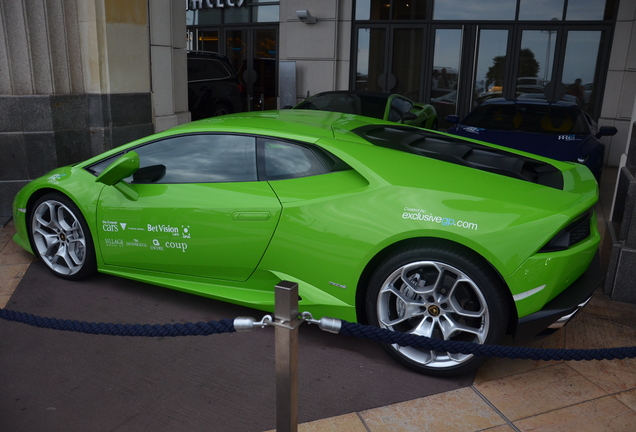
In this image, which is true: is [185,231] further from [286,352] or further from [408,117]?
[408,117]

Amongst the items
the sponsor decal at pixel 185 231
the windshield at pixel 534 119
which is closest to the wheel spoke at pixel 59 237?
the sponsor decal at pixel 185 231

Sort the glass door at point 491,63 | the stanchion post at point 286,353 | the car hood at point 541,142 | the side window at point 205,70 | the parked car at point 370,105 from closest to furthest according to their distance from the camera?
the stanchion post at point 286,353
the car hood at point 541,142
the parked car at point 370,105
the side window at point 205,70
the glass door at point 491,63

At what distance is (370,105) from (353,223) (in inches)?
254

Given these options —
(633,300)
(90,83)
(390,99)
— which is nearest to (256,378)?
(633,300)

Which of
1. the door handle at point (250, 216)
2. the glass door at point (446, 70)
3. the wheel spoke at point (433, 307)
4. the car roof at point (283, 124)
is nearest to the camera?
the wheel spoke at point (433, 307)

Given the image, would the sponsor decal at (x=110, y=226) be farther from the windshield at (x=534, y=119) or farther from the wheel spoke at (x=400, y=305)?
the windshield at (x=534, y=119)

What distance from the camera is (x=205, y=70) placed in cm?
1179

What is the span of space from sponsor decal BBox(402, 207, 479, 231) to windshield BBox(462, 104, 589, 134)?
5259 mm

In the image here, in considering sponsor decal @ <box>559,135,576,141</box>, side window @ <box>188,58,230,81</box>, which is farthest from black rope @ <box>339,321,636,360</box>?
side window @ <box>188,58,230,81</box>

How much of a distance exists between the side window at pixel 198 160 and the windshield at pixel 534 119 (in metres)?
5.12

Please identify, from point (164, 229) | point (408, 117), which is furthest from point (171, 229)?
point (408, 117)

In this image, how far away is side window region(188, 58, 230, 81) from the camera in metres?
11.4

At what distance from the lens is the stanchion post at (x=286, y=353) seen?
201 centimetres

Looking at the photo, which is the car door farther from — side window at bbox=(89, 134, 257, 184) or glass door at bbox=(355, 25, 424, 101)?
glass door at bbox=(355, 25, 424, 101)
